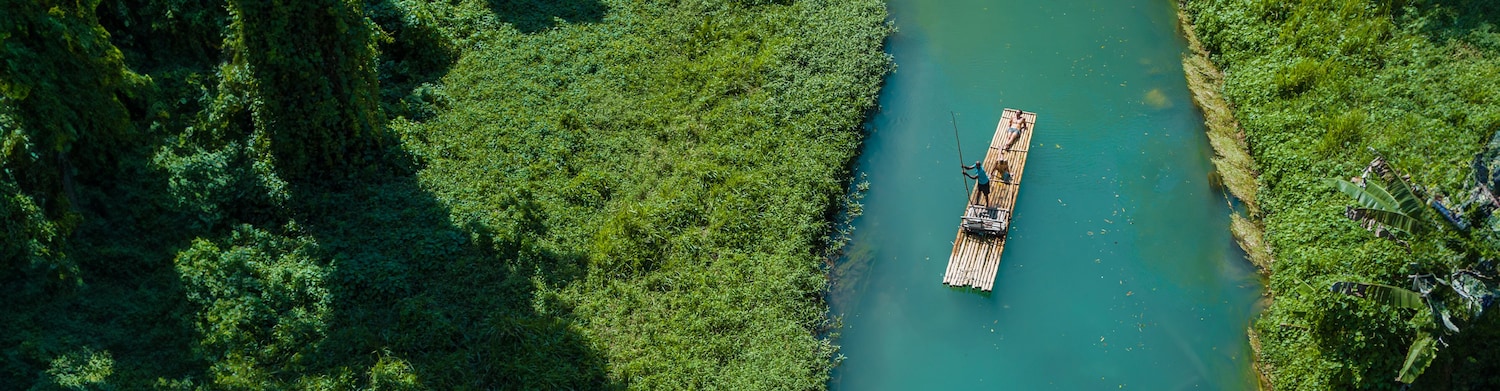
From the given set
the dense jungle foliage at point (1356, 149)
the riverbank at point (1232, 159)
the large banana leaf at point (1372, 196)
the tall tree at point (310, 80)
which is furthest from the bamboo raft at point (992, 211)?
the tall tree at point (310, 80)

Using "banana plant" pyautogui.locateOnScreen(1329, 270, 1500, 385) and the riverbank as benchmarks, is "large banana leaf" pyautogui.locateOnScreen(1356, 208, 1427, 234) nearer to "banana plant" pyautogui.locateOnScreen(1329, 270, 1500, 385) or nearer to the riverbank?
"banana plant" pyautogui.locateOnScreen(1329, 270, 1500, 385)

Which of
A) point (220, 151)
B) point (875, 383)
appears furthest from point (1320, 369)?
point (220, 151)

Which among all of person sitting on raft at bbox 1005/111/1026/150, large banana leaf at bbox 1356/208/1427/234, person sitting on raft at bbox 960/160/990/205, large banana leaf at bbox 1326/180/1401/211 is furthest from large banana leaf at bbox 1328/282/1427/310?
person sitting on raft at bbox 1005/111/1026/150

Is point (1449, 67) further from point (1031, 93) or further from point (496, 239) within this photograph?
point (496, 239)

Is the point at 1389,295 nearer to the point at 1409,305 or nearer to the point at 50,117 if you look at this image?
the point at 1409,305

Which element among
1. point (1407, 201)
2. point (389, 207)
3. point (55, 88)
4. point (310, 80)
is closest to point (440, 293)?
point (389, 207)
